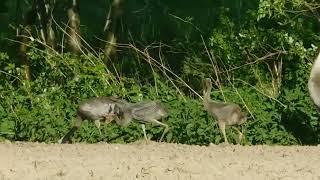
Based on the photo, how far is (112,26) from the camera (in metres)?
14.9

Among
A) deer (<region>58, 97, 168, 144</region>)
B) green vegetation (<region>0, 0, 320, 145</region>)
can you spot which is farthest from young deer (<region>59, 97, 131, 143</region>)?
green vegetation (<region>0, 0, 320, 145</region>)

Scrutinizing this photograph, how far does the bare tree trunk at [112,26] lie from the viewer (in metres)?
14.6

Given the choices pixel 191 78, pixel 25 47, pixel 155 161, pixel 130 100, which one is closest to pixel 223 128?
pixel 130 100

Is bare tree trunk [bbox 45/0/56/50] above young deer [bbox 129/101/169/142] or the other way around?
the other way around

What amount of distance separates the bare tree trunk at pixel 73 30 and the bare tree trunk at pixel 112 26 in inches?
22.3

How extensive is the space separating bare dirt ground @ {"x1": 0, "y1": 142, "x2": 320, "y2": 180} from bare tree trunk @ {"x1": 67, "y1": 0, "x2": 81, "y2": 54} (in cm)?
373

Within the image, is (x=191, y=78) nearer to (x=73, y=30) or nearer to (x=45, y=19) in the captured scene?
(x=73, y=30)

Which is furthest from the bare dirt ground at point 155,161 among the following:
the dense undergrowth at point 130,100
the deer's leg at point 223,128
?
the dense undergrowth at point 130,100

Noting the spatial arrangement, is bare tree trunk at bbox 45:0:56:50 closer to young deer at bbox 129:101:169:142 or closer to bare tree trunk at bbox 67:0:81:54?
bare tree trunk at bbox 67:0:81:54

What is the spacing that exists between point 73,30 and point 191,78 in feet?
7.10

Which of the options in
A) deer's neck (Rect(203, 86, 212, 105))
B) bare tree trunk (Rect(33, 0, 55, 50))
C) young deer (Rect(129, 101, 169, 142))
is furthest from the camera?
bare tree trunk (Rect(33, 0, 55, 50))

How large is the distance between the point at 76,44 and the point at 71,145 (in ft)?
12.0

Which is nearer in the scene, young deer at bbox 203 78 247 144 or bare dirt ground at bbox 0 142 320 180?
bare dirt ground at bbox 0 142 320 180

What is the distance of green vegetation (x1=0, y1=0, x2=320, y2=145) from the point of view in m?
11.3
